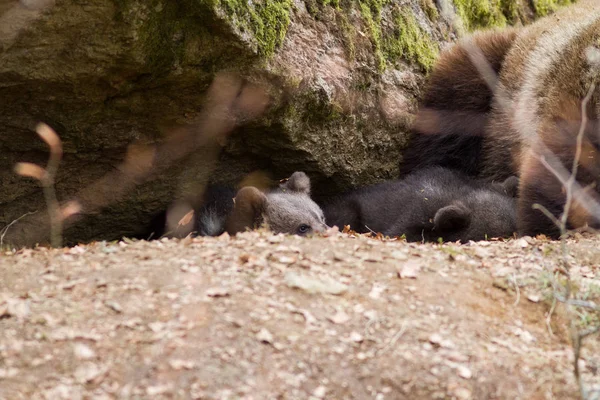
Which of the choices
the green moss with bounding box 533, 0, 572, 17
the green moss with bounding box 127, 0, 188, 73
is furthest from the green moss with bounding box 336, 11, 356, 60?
the green moss with bounding box 533, 0, 572, 17

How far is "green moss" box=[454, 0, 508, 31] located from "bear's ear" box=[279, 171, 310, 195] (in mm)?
3021

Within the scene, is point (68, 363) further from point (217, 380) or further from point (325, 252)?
point (325, 252)

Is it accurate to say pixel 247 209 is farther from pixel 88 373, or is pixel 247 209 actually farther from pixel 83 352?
pixel 88 373

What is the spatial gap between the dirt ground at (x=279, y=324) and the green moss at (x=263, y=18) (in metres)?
1.62

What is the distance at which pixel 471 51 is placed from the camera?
6988 millimetres

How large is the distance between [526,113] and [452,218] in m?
1.43

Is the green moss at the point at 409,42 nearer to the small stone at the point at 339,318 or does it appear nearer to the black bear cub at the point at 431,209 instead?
the black bear cub at the point at 431,209

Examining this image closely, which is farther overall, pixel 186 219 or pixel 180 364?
pixel 186 219

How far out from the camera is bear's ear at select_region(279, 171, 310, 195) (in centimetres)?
587

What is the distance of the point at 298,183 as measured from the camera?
5879mm

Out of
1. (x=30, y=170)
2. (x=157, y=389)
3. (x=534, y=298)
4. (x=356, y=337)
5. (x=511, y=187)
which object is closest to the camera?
(x=157, y=389)

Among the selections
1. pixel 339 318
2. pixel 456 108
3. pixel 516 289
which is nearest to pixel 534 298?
pixel 516 289

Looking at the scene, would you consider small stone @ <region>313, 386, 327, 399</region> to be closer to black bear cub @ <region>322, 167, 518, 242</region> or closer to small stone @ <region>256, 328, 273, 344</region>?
small stone @ <region>256, 328, 273, 344</region>

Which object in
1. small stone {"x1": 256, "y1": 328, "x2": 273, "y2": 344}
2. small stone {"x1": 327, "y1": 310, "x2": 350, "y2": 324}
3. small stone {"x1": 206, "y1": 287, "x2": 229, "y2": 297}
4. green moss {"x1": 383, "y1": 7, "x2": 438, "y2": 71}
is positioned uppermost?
green moss {"x1": 383, "y1": 7, "x2": 438, "y2": 71}
